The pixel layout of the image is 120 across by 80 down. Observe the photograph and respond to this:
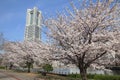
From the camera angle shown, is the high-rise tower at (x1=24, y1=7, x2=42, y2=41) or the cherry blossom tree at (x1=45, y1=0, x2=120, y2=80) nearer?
the cherry blossom tree at (x1=45, y1=0, x2=120, y2=80)

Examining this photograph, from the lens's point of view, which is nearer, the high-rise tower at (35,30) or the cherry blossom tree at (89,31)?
the cherry blossom tree at (89,31)

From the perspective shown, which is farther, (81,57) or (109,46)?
(81,57)

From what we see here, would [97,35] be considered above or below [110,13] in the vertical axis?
below

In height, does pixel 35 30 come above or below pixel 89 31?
above

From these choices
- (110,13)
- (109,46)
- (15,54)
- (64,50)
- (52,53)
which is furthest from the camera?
(15,54)

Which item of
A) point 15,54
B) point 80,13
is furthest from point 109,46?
point 15,54

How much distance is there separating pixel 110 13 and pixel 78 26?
197cm

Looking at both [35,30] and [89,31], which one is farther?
[35,30]

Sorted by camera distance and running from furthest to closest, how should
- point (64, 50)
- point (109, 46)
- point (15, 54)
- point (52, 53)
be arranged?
point (15, 54), point (52, 53), point (64, 50), point (109, 46)

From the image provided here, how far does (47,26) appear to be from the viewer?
40.9ft

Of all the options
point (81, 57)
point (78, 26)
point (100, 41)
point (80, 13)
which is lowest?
point (81, 57)

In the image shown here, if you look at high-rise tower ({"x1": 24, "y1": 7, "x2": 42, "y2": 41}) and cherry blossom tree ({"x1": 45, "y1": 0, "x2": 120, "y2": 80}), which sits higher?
high-rise tower ({"x1": 24, "y1": 7, "x2": 42, "y2": 41})

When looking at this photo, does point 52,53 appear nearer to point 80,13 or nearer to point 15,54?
point 80,13

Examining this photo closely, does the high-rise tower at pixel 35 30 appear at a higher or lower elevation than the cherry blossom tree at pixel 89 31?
higher
